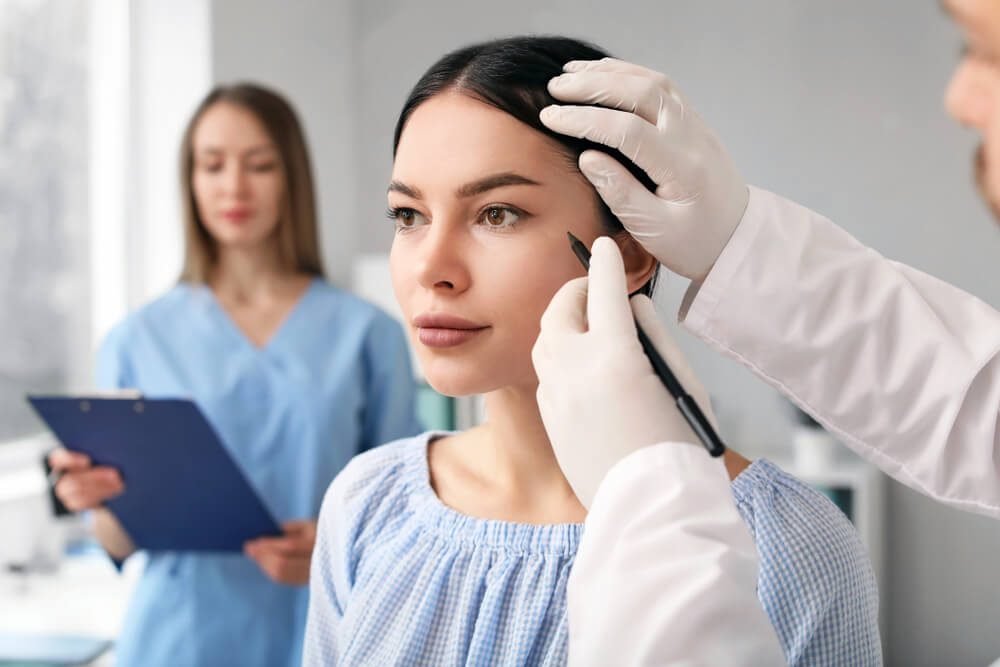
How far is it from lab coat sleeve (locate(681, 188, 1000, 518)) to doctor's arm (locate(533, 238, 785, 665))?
207 mm

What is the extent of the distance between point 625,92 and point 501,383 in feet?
0.98

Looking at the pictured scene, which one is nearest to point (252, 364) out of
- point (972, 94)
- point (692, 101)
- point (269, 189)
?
point (269, 189)

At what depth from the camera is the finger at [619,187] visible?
90 centimetres

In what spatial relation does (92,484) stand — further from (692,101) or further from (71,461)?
(692,101)

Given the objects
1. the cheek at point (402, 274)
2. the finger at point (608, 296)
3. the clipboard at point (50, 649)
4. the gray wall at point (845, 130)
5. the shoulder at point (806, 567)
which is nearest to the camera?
the finger at point (608, 296)

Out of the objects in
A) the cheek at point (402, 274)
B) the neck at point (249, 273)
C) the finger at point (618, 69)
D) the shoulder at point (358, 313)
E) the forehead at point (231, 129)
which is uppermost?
the finger at point (618, 69)

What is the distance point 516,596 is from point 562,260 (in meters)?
0.32

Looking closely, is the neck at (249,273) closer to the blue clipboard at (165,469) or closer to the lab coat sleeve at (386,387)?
the lab coat sleeve at (386,387)

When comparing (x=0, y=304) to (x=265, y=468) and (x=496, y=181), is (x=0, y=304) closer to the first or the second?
(x=265, y=468)

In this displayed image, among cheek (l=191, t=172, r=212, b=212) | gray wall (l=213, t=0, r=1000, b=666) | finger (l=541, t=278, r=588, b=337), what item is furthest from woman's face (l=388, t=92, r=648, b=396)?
gray wall (l=213, t=0, r=1000, b=666)

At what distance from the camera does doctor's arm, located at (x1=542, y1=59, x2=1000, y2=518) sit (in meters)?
0.88

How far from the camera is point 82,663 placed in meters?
1.71

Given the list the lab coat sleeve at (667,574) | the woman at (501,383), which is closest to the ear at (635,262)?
the woman at (501,383)

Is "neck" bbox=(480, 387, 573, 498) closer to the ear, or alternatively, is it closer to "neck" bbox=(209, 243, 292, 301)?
the ear
